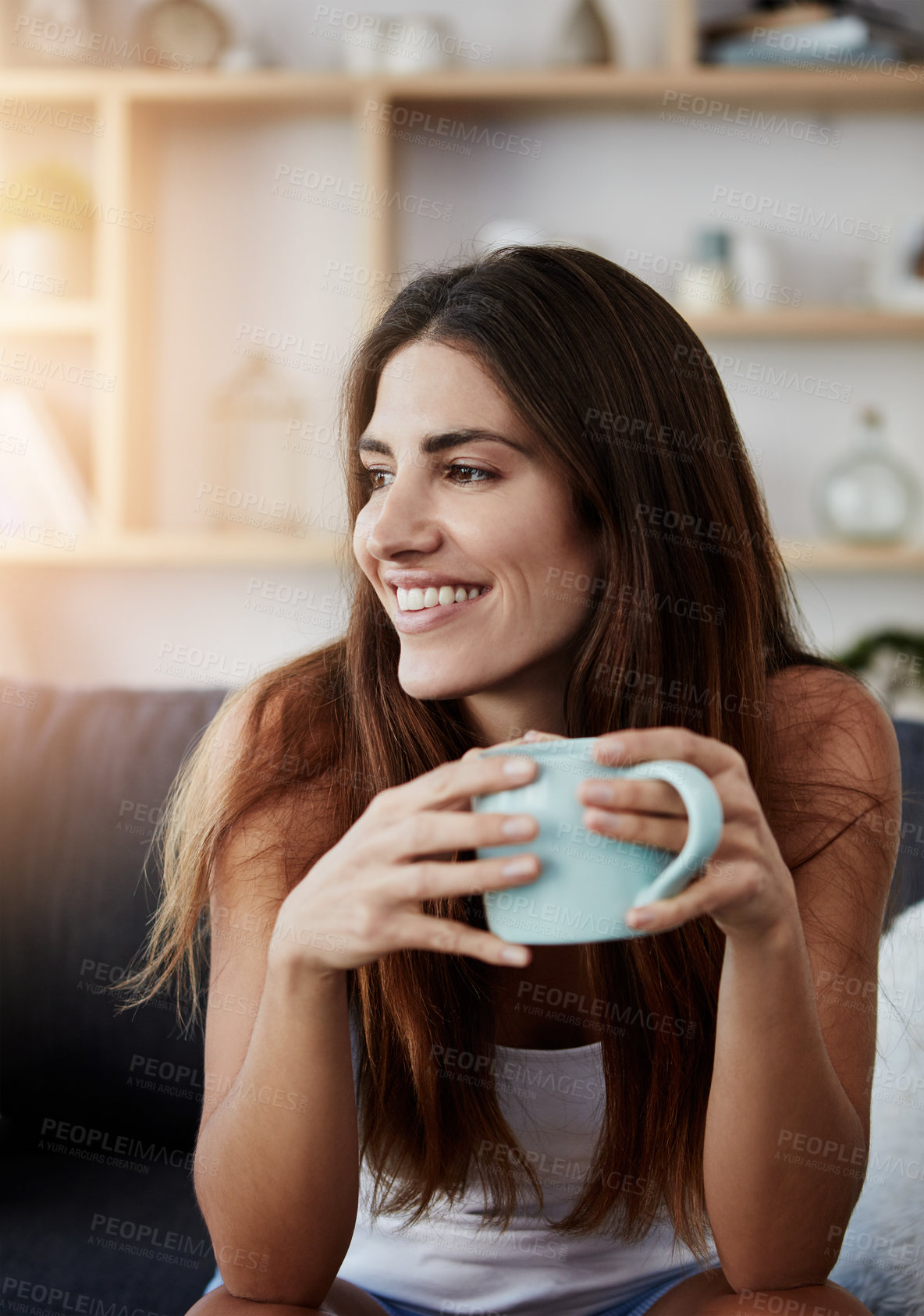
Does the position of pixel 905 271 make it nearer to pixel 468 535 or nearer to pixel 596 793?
pixel 468 535

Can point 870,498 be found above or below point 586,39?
below

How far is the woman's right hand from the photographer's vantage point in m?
0.65

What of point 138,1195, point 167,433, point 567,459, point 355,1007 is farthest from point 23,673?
point 567,459

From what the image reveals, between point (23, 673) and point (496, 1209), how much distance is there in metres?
2.15

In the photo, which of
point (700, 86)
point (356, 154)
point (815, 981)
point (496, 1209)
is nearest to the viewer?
point (815, 981)

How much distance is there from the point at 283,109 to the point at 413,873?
2459 millimetres

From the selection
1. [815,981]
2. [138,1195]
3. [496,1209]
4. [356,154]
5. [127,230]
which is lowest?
[138,1195]

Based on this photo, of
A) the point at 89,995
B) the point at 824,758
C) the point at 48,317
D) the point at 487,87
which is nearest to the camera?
the point at 824,758

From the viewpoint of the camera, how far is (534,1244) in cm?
109

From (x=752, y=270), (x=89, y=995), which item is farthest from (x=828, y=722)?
(x=752, y=270)

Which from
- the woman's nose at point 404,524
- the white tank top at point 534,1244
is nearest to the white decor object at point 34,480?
the woman's nose at point 404,524

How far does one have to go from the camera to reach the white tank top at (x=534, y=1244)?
3.55ft

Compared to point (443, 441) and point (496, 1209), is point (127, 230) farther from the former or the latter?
point (496, 1209)

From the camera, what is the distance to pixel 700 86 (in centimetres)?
248
